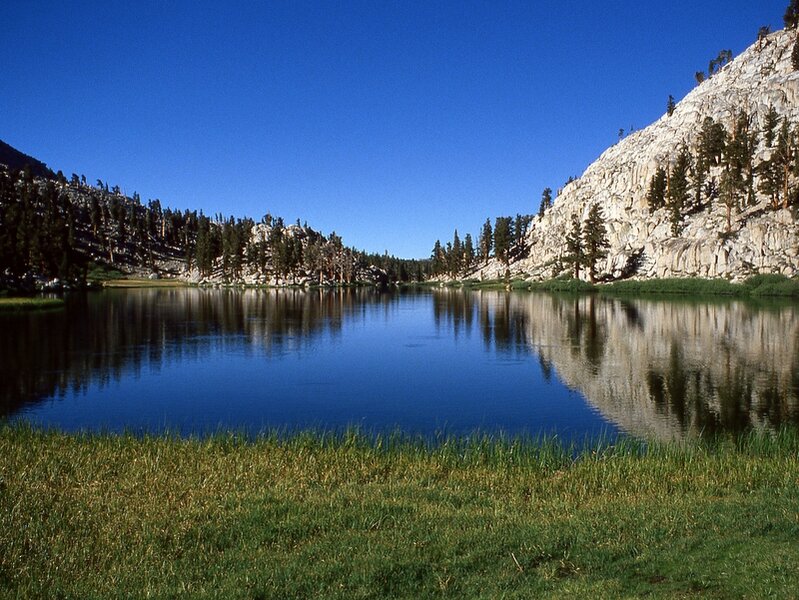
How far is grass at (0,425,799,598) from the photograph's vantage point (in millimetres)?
10062

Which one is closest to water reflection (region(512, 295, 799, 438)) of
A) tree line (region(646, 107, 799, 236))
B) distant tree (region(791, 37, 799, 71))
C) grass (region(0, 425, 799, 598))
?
grass (region(0, 425, 799, 598))

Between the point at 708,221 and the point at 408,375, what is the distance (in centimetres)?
12970

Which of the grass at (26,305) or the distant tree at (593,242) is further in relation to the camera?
the distant tree at (593,242)

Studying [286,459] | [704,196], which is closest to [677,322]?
[286,459]

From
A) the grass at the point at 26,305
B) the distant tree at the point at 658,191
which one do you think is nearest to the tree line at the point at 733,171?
the distant tree at the point at 658,191

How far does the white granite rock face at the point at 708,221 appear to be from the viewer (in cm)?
12344

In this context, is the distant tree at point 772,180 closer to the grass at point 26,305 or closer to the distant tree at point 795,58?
the distant tree at point 795,58

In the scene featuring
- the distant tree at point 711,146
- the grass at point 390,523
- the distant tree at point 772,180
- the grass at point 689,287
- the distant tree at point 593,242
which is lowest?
the grass at point 390,523

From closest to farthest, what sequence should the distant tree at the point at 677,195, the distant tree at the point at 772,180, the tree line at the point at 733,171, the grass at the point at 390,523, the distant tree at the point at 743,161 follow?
the grass at the point at 390,523 < the distant tree at the point at 772,180 < the tree line at the point at 733,171 < the distant tree at the point at 743,161 < the distant tree at the point at 677,195

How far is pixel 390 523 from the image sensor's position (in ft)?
42.3

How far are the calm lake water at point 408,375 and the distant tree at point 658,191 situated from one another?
95437mm

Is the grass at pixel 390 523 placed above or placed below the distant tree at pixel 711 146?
below

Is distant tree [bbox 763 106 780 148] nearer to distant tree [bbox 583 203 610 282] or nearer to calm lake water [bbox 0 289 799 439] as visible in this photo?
distant tree [bbox 583 203 610 282]

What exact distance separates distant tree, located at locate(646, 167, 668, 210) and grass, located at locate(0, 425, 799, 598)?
528 ft
